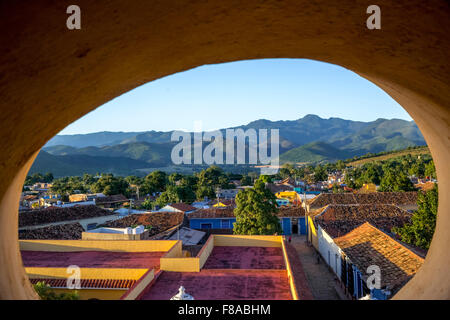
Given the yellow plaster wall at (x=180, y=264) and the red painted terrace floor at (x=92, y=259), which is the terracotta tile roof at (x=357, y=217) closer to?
the yellow plaster wall at (x=180, y=264)

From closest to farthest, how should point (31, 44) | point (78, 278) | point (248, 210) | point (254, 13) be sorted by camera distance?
point (31, 44) → point (254, 13) → point (78, 278) → point (248, 210)

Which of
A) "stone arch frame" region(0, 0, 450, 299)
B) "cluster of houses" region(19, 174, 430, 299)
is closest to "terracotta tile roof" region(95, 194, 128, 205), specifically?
"cluster of houses" region(19, 174, 430, 299)

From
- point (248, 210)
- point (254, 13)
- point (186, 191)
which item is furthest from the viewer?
point (186, 191)

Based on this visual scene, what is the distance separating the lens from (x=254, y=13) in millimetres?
1764

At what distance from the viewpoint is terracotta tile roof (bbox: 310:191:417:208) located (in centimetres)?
2703

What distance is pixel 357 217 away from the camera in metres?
22.2

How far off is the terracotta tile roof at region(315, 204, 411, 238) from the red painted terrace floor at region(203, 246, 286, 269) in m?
Answer: 7.25

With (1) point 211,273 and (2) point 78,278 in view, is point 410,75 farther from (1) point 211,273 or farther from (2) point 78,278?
(2) point 78,278

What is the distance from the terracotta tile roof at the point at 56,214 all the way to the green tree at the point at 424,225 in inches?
838

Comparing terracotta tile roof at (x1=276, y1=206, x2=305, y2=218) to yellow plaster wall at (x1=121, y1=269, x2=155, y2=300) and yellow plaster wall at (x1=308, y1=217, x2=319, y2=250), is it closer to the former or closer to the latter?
yellow plaster wall at (x1=308, y1=217, x2=319, y2=250)

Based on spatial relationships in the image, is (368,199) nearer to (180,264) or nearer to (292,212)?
(292,212)
